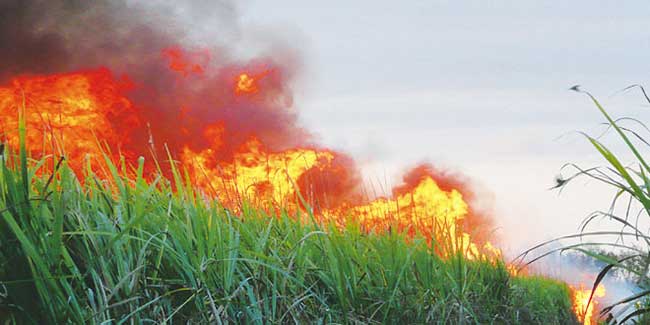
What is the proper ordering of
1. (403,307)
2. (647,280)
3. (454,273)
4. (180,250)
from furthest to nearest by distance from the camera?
(454,273), (403,307), (180,250), (647,280)

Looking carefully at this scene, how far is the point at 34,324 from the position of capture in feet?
8.69

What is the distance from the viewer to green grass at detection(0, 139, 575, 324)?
2.66 m

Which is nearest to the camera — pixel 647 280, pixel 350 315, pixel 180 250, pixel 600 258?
pixel 600 258

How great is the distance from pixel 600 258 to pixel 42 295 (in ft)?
7.04

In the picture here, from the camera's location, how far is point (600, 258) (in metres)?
2.56

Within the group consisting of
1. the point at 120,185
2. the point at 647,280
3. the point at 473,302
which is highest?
the point at 120,185

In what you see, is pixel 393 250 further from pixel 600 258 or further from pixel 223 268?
pixel 600 258

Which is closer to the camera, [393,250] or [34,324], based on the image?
[34,324]

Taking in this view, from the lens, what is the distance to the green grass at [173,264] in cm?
266

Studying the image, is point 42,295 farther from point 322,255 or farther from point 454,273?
point 454,273

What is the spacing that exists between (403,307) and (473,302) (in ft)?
3.78

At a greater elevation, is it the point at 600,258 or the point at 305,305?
the point at 600,258

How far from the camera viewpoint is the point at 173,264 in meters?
3.10

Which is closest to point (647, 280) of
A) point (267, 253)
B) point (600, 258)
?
point (600, 258)
